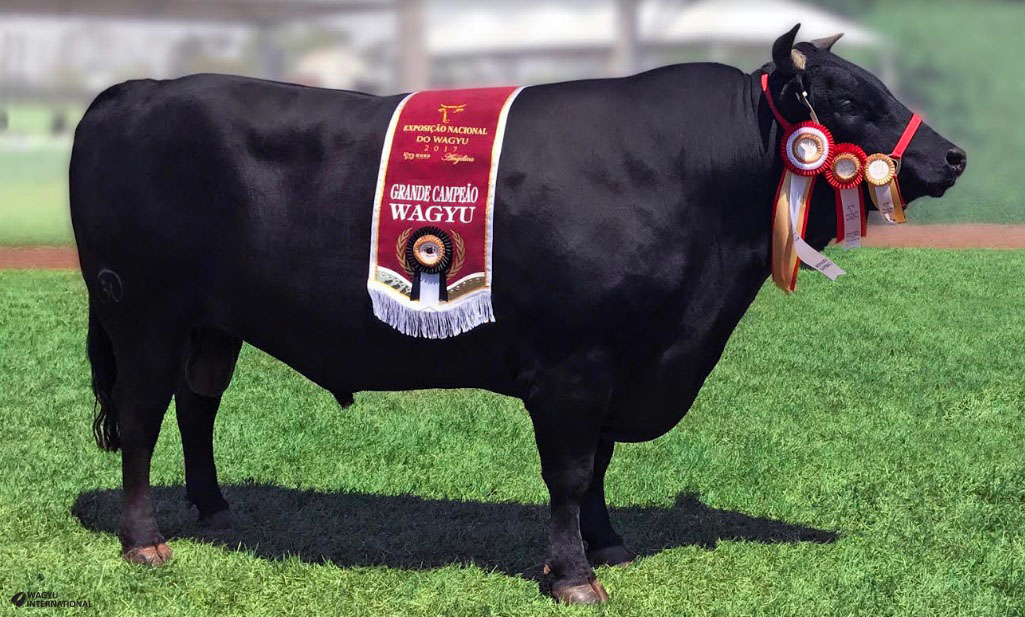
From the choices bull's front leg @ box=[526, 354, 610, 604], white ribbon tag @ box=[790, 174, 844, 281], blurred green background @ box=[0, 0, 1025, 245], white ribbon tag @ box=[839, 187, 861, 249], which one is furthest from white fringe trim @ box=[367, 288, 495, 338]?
blurred green background @ box=[0, 0, 1025, 245]

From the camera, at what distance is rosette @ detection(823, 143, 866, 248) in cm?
496

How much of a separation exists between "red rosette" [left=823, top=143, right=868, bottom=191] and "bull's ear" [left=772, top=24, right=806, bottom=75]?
0.34m

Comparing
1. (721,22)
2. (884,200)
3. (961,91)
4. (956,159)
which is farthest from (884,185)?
(961,91)

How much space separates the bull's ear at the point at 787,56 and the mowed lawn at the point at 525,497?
1956 mm

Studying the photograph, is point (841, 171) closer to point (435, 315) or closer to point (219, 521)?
point (435, 315)

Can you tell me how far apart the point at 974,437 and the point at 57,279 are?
9418mm

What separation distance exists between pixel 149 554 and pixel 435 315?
5.17ft

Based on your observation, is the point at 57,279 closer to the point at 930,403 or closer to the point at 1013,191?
the point at 930,403

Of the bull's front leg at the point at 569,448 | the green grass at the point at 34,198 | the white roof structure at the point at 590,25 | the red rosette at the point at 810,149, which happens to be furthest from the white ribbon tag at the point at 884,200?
the green grass at the point at 34,198

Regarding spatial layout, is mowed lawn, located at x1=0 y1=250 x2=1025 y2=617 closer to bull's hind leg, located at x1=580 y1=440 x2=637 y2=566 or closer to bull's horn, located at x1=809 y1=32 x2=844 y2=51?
bull's hind leg, located at x1=580 y1=440 x2=637 y2=566

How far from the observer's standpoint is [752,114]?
507 cm

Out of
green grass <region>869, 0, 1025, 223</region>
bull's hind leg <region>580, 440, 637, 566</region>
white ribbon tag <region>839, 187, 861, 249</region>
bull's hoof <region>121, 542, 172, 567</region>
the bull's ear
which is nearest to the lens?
the bull's ear

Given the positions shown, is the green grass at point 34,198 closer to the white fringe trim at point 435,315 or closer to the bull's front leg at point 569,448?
the white fringe trim at point 435,315

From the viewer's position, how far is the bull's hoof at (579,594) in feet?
16.3
